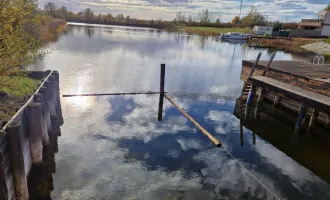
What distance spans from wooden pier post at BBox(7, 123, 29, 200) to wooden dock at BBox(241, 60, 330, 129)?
42.8ft

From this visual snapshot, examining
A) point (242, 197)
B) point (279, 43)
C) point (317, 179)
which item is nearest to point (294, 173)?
point (317, 179)

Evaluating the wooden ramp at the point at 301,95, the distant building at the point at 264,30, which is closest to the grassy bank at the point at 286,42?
the distant building at the point at 264,30

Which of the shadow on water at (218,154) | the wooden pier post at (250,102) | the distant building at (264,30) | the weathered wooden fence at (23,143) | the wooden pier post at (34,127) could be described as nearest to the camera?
the weathered wooden fence at (23,143)

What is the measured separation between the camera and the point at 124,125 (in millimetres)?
14562

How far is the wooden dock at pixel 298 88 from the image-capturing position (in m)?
13.7

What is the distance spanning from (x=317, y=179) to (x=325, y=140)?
13.8 feet

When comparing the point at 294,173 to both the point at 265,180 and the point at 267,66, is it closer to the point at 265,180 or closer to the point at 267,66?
the point at 265,180

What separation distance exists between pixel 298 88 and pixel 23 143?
1508cm

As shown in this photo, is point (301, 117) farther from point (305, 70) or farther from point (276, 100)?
point (305, 70)

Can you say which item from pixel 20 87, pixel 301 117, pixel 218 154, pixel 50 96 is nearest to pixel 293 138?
pixel 301 117

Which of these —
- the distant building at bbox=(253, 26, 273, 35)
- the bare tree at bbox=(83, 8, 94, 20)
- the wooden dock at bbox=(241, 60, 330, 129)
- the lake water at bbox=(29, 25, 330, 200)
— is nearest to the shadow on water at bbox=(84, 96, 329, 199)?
the lake water at bbox=(29, 25, 330, 200)

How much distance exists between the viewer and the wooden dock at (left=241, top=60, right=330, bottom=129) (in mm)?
13664

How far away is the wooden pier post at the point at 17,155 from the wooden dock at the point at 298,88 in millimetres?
13052

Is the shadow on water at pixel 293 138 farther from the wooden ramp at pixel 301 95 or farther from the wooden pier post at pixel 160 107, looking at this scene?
the wooden pier post at pixel 160 107
